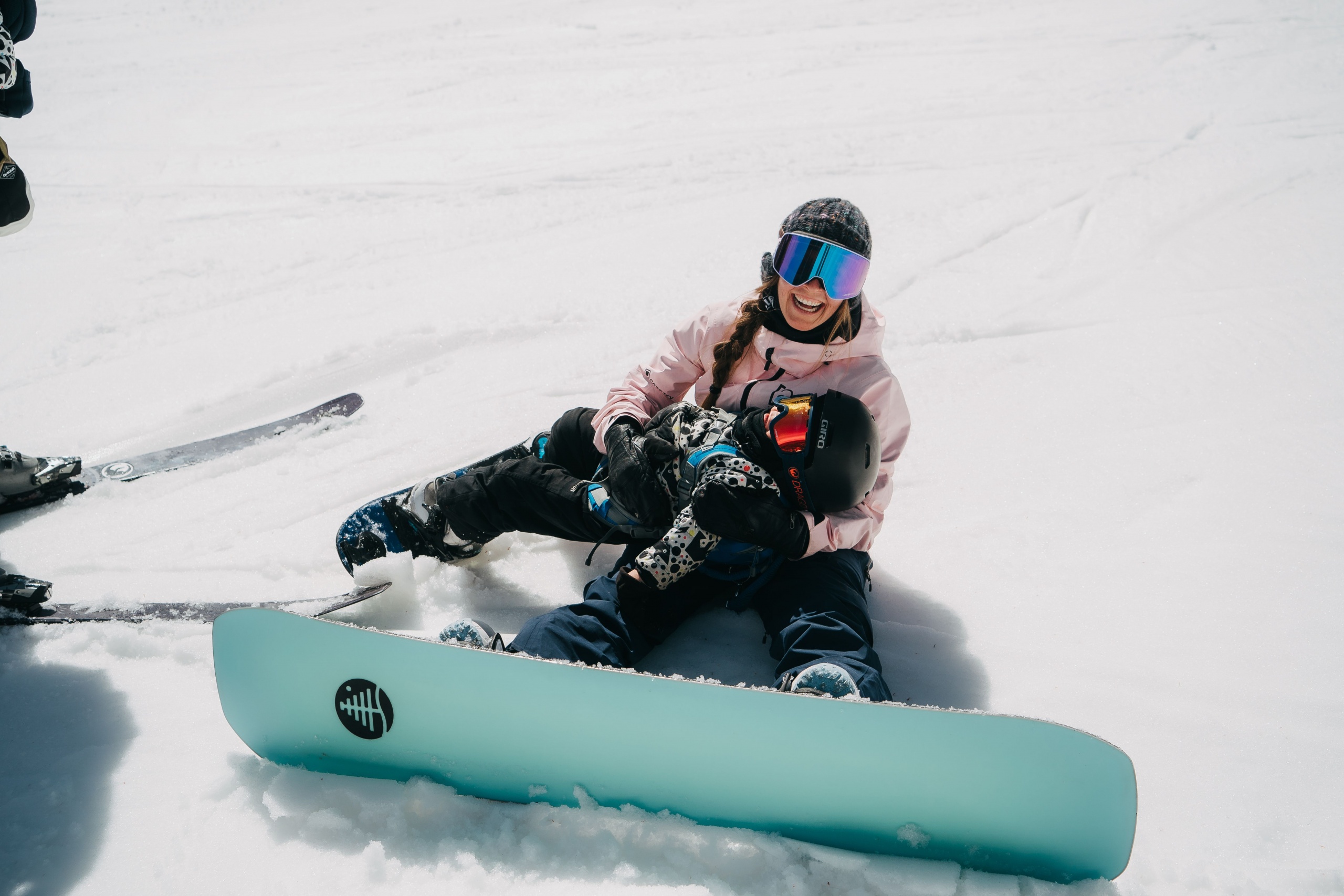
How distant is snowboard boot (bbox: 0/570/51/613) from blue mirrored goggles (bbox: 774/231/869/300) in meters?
2.34

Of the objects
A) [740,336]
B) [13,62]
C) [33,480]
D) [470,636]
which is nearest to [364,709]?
[470,636]

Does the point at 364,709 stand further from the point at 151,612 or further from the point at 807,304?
the point at 807,304

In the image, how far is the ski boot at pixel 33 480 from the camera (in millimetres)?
2914

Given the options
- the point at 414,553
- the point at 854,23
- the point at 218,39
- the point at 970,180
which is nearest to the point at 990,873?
the point at 414,553

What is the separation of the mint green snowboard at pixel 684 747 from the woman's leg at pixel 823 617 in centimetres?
25

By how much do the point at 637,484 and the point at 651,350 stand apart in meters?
1.98

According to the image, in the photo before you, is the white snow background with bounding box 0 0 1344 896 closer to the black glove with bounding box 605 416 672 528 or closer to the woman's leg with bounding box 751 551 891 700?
the woman's leg with bounding box 751 551 891 700

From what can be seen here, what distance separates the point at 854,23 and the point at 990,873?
9645mm

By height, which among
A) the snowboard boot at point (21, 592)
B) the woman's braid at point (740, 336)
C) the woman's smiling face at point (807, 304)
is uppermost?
the woman's smiling face at point (807, 304)

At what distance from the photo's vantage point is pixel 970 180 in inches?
222

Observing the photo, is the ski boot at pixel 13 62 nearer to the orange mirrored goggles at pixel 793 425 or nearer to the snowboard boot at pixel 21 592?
the snowboard boot at pixel 21 592

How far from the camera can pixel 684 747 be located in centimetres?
172

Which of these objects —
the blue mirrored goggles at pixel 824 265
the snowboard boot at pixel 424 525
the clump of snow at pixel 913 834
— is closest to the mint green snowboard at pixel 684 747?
the clump of snow at pixel 913 834

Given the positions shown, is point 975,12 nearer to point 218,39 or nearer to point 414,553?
point 218,39
